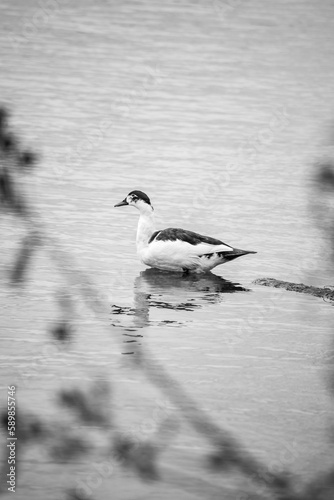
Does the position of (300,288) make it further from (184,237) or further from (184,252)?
(184,237)

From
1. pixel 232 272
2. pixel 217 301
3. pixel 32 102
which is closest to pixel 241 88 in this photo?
pixel 32 102

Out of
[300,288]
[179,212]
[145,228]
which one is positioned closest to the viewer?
[300,288]

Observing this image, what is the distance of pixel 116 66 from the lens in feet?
116

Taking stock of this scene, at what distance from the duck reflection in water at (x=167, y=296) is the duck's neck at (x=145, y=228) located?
0.45m

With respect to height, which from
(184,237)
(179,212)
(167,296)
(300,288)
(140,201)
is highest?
(140,201)

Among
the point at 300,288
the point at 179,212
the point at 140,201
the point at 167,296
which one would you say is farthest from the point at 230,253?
the point at 179,212

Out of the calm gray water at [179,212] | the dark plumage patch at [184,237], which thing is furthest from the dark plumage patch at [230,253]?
the calm gray water at [179,212]

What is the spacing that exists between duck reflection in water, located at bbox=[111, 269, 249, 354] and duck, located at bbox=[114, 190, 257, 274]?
16 centimetres

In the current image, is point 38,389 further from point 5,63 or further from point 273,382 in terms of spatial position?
point 5,63

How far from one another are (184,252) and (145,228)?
0.95 metres

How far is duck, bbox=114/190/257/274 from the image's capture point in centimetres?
1560

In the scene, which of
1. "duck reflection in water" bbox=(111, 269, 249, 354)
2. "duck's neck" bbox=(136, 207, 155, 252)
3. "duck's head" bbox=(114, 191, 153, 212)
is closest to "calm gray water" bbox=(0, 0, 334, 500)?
"duck reflection in water" bbox=(111, 269, 249, 354)

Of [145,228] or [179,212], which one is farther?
[179,212]

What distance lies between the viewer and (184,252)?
616 inches
